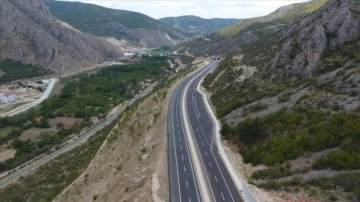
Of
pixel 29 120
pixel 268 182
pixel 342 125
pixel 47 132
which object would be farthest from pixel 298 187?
pixel 29 120

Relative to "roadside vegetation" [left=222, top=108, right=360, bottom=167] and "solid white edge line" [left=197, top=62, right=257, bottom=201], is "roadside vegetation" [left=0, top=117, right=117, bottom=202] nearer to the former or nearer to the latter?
"solid white edge line" [left=197, top=62, right=257, bottom=201]

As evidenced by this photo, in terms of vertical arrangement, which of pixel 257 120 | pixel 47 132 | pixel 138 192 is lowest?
pixel 47 132

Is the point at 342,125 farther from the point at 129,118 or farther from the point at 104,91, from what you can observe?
the point at 104,91

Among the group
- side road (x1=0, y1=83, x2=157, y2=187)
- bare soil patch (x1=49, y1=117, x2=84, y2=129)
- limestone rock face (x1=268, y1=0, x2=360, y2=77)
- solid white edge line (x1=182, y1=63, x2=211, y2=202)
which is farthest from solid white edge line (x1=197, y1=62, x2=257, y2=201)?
bare soil patch (x1=49, y1=117, x2=84, y2=129)

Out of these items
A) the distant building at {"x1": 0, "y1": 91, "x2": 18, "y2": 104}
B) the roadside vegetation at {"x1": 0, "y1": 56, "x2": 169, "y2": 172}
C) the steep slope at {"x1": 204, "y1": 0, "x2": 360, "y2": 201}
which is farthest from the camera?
the distant building at {"x1": 0, "y1": 91, "x2": 18, "y2": 104}

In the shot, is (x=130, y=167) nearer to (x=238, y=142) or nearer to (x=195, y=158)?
(x=195, y=158)

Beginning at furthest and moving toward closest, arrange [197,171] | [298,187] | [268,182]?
1. [197,171]
2. [268,182]
3. [298,187]

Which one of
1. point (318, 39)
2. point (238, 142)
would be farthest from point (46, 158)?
point (318, 39)
